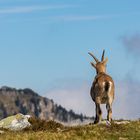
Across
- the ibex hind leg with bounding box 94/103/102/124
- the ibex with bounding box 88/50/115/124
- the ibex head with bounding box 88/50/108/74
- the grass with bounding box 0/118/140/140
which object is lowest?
the grass with bounding box 0/118/140/140

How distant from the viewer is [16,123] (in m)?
38.0

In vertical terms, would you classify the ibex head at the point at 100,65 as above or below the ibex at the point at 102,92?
above

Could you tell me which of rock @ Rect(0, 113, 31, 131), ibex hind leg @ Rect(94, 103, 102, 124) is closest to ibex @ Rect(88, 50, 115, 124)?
ibex hind leg @ Rect(94, 103, 102, 124)

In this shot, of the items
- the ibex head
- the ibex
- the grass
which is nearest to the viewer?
the grass

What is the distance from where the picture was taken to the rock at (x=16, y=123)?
37.5 metres

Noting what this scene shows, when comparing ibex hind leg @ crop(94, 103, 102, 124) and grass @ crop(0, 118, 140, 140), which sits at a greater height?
ibex hind leg @ crop(94, 103, 102, 124)

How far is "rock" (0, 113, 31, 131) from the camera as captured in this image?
123ft

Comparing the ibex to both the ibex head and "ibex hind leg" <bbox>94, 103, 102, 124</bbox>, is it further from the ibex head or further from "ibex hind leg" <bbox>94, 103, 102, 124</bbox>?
the ibex head

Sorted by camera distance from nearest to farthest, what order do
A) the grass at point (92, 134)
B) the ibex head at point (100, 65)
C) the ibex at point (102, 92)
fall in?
1. the grass at point (92, 134)
2. the ibex at point (102, 92)
3. the ibex head at point (100, 65)

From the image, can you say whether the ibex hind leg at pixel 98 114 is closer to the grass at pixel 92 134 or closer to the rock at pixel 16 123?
the grass at pixel 92 134

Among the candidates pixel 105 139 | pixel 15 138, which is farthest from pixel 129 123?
pixel 15 138

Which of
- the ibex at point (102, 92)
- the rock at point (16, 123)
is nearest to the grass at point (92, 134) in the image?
the ibex at point (102, 92)

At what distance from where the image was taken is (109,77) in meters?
34.3

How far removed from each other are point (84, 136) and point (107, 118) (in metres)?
5.20
